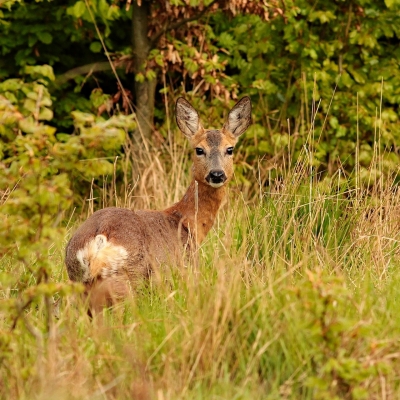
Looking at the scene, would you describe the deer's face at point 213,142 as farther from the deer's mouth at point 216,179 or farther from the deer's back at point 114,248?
the deer's back at point 114,248

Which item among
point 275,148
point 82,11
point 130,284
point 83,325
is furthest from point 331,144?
point 83,325

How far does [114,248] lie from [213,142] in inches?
70.7

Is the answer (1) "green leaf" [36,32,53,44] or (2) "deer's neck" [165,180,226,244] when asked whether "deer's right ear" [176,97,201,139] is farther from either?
(1) "green leaf" [36,32,53,44]

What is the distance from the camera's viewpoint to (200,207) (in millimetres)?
6102

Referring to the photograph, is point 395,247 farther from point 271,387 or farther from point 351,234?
point 271,387

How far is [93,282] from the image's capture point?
4.79 meters

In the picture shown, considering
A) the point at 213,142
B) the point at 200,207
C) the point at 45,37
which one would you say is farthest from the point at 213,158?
the point at 45,37

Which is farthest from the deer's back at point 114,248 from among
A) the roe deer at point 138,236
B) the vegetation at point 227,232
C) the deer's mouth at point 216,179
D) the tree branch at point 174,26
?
the tree branch at point 174,26

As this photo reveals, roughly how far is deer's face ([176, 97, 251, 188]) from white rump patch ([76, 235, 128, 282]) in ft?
4.72

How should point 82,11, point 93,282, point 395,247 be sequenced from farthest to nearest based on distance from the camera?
point 82,11 < point 395,247 < point 93,282

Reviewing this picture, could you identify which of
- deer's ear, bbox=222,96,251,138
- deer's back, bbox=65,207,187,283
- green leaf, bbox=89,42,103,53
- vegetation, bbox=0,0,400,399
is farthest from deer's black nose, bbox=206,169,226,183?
green leaf, bbox=89,42,103,53

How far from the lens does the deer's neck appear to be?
5.96 m

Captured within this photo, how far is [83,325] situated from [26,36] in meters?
5.87

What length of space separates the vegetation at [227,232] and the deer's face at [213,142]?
0.90 feet
